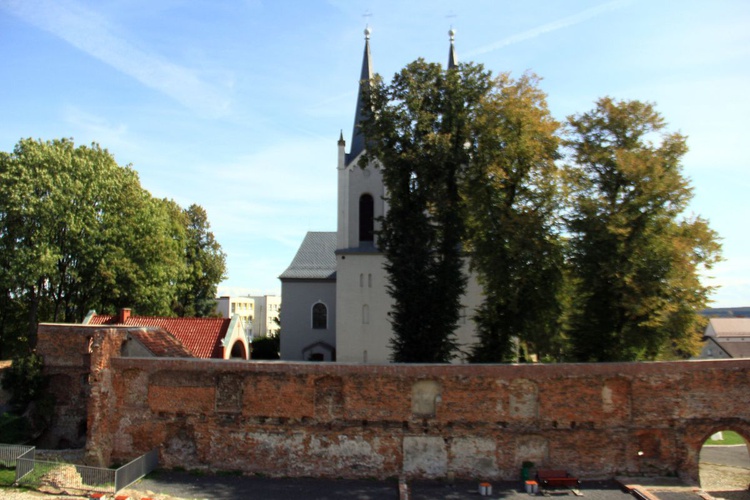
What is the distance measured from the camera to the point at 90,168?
29750 mm

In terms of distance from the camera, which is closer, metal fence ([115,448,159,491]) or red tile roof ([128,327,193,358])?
metal fence ([115,448,159,491])

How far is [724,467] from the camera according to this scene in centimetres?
2156

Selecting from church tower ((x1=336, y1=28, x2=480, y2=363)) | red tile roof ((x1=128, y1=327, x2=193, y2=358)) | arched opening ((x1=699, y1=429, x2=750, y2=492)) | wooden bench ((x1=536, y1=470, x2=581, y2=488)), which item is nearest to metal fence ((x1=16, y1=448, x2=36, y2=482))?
red tile roof ((x1=128, y1=327, x2=193, y2=358))

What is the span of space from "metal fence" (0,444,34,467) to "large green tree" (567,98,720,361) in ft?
60.5

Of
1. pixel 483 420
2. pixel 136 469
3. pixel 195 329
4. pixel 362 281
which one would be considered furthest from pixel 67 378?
pixel 483 420

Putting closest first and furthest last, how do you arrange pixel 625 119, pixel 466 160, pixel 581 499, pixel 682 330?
1. pixel 581 499
2. pixel 682 330
3. pixel 625 119
4. pixel 466 160

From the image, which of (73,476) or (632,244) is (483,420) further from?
(73,476)

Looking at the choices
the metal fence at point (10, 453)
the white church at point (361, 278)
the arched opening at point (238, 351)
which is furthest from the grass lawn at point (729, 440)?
the metal fence at point (10, 453)

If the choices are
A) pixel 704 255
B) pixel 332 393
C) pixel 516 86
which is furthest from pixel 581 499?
pixel 516 86

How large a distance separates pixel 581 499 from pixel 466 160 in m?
12.3

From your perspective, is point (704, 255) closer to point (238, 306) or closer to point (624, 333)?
point (624, 333)

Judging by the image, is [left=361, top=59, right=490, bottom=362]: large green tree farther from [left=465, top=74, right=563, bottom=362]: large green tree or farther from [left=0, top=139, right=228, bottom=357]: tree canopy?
[left=0, top=139, right=228, bottom=357]: tree canopy

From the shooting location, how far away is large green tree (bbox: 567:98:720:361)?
63.0 feet

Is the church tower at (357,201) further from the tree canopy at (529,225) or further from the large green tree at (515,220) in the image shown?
the large green tree at (515,220)
